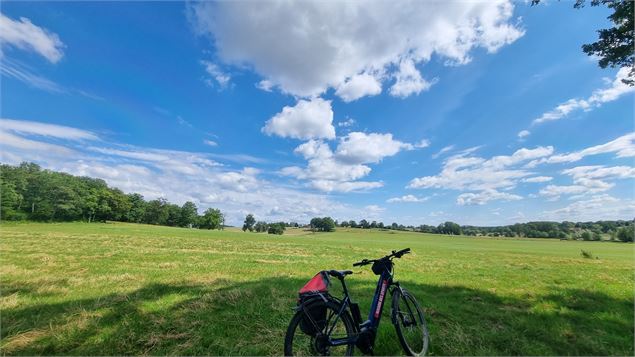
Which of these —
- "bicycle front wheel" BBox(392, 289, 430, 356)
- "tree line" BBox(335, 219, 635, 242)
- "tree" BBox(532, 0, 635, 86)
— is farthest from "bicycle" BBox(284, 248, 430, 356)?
"tree line" BBox(335, 219, 635, 242)

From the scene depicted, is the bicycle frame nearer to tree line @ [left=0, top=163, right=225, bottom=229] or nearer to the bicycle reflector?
the bicycle reflector

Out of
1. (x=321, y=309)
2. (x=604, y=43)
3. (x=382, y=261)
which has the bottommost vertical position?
(x=321, y=309)

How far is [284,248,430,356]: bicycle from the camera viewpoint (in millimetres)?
4523

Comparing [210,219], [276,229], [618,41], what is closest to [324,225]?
[276,229]

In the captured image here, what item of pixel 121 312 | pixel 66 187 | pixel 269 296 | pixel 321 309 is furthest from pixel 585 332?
pixel 66 187

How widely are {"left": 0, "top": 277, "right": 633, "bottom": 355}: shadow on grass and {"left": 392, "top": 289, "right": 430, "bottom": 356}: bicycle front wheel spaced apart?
274 millimetres

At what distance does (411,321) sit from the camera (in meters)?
5.56

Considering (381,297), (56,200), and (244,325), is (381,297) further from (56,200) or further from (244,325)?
(56,200)

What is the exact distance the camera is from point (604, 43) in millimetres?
10328

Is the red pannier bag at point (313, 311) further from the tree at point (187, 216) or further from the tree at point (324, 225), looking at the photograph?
the tree at point (187, 216)

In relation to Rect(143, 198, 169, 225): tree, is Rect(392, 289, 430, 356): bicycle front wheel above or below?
below

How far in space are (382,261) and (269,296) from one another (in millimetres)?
4685

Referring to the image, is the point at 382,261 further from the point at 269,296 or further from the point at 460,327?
the point at 269,296

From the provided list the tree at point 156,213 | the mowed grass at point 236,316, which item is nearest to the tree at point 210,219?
the tree at point 156,213
